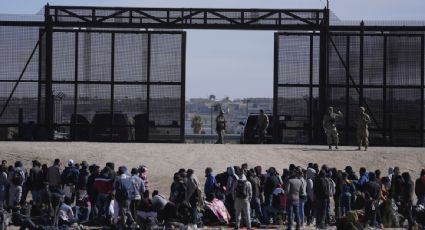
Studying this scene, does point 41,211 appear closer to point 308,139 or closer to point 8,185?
point 8,185

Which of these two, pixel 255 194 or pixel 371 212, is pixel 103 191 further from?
pixel 371 212

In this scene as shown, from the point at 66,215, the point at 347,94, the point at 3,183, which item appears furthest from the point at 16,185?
the point at 347,94

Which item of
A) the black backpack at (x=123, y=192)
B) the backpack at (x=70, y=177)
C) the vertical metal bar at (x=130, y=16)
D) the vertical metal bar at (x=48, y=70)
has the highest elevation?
the vertical metal bar at (x=130, y=16)

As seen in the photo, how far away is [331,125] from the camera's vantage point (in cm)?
3722

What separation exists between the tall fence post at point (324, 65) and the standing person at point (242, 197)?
1408 cm

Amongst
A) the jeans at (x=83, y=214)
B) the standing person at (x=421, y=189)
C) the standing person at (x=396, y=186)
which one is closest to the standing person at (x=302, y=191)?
the standing person at (x=396, y=186)

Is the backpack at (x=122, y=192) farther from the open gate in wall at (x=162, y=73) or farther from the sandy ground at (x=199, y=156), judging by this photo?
the open gate in wall at (x=162, y=73)

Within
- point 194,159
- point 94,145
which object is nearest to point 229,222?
point 194,159

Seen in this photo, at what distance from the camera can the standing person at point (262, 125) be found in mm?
39550

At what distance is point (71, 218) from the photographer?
82.1ft

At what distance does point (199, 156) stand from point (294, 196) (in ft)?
36.4

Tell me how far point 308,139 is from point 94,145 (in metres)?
8.18

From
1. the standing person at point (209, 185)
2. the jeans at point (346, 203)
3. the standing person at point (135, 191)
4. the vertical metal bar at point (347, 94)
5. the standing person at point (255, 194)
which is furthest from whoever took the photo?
the vertical metal bar at point (347, 94)

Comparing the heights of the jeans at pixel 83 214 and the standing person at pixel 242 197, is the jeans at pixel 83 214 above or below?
below
